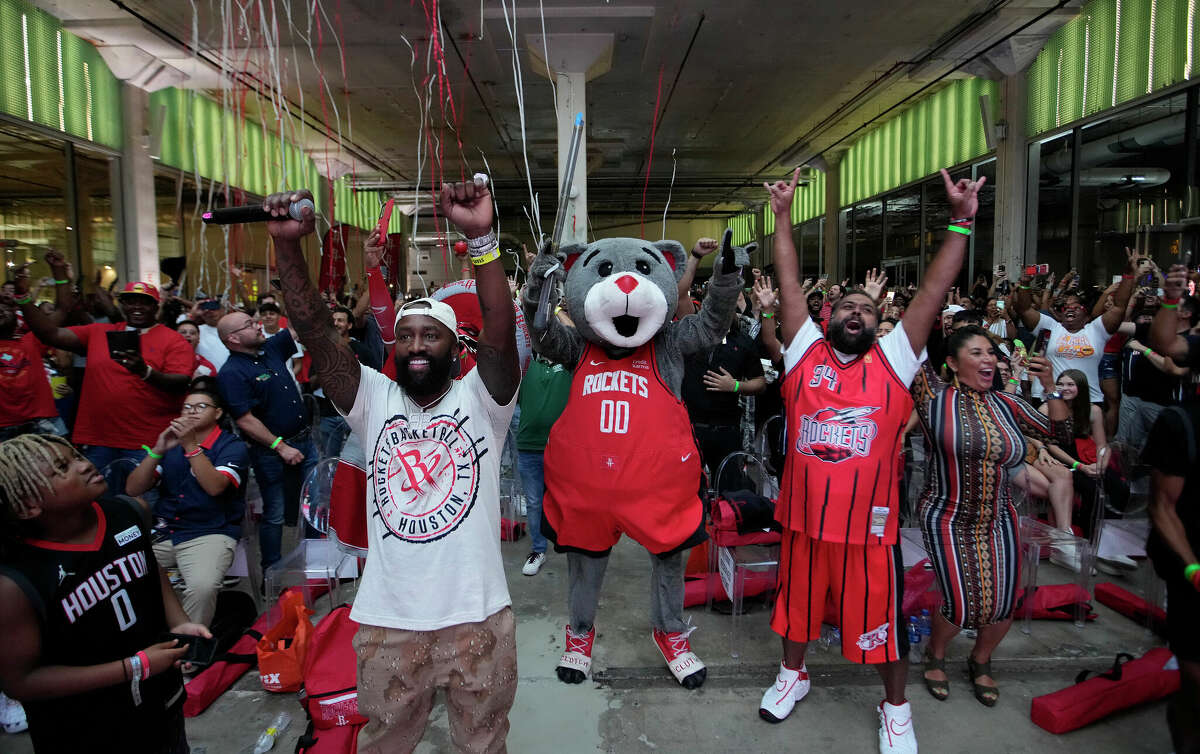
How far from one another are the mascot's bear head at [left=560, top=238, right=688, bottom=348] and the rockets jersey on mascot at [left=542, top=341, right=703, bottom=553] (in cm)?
16

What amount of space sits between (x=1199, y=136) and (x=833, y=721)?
27.7 feet

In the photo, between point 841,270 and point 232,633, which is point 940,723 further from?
point 841,270

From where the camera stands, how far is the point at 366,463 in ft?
6.82

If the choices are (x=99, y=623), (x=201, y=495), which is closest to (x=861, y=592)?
(x=99, y=623)

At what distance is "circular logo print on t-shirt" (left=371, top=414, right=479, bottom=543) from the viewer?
1955mm

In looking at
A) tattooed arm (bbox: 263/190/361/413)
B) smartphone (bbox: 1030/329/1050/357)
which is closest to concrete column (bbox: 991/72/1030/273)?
smartphone (bbox: 1030/329/1050/357)

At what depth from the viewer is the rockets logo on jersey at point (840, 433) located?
2.59 metres

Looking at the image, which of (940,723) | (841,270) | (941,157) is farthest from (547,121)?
(940,723)

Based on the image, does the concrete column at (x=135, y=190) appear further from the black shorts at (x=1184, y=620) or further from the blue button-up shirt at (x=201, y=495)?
the black shorts at (x=1184, y=620)

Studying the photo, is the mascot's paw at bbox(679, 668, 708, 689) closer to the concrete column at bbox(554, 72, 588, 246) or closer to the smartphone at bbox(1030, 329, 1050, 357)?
the smartphone at bbox(1030, 329, 1050, 357)

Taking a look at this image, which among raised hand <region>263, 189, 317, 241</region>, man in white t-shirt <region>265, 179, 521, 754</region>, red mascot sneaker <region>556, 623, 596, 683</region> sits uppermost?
raised hand <region>263, 189, 317, 241</region>

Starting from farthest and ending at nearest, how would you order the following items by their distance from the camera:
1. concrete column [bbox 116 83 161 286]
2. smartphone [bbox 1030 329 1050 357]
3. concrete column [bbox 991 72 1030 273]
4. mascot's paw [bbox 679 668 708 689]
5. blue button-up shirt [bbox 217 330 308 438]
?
1. concrete column [bbox 991 72 1030 273]
2. concrete column [bbox 116 83 161 286]
3. smartphone [bbox 1030 329 1050 357]
4. blue button-up shirt [bbox 217 330 308 438]
5. mascot's paw [bbox 679 668 708 689]

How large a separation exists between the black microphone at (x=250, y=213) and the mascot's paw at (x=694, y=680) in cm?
248

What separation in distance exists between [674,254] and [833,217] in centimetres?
1606
